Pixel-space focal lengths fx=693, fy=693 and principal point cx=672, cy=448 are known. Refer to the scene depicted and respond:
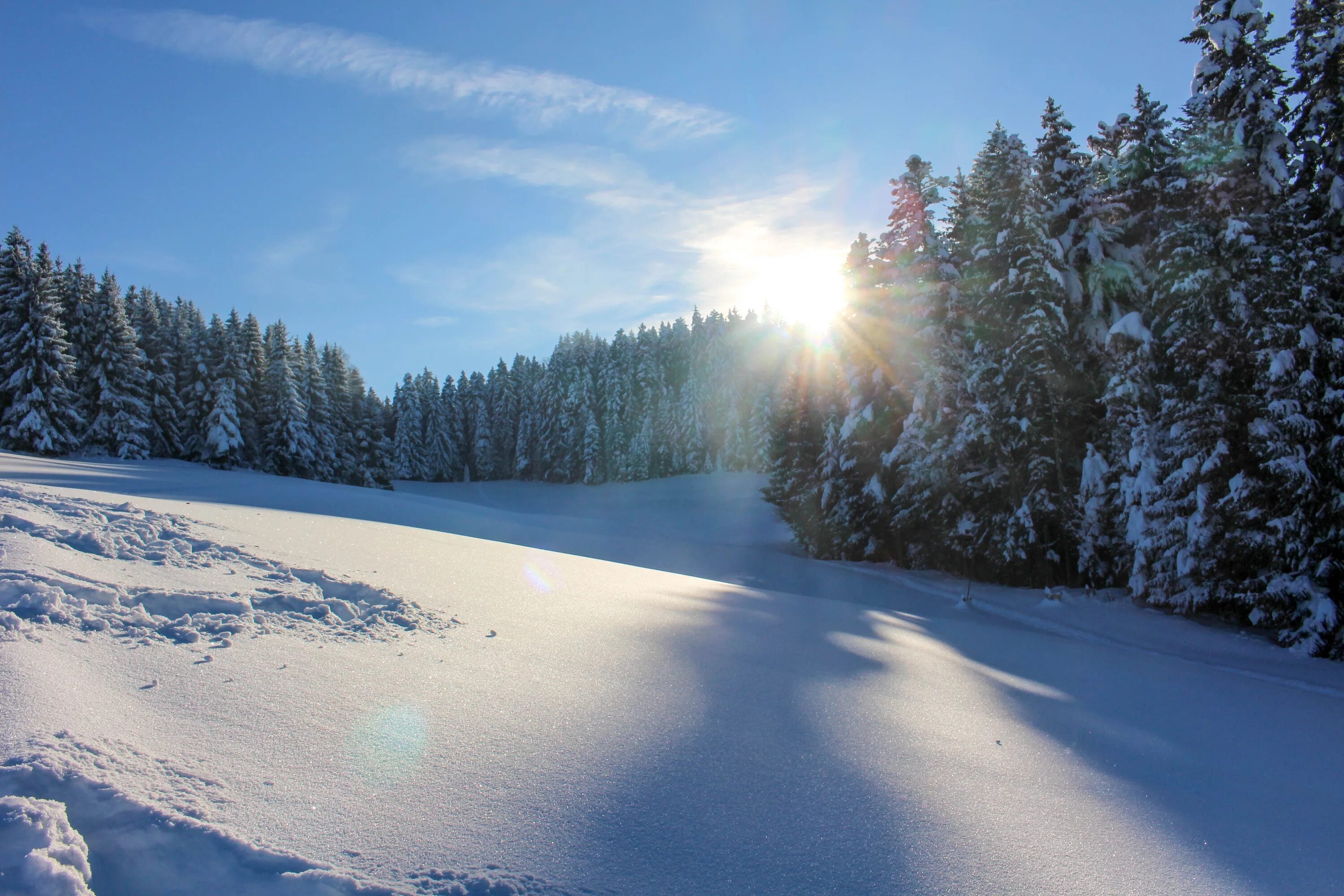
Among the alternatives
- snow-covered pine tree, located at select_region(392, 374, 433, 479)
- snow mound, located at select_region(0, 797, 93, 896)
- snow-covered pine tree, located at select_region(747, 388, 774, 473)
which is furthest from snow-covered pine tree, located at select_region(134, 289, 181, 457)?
snow mound, located at select_region(0, 797, 93, 896)

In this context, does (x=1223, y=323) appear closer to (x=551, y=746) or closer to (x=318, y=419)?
(x=551, y=746)

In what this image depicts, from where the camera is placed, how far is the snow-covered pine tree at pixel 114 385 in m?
38.4

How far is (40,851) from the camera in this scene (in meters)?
2.28

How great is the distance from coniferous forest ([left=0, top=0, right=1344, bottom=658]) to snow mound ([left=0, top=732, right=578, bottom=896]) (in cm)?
1561

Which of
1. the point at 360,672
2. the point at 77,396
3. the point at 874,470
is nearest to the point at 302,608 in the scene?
the point at 360,672

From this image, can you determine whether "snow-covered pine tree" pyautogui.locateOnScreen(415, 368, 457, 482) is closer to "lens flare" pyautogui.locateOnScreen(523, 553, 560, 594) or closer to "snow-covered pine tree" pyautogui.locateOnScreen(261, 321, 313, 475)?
"snow-covered pine tree" pyautogui.locateOnScreen(261, 321, 313, 475)

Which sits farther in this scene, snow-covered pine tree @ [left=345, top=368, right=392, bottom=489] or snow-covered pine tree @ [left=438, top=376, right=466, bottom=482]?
snow-covered pine tree @ [left=438, top=376, right=466, bottom=482]

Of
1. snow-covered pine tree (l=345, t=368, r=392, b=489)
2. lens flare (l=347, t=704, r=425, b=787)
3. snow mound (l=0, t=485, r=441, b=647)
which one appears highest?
snow-covered pine tree (l=345, t=368, r=392, b=489)

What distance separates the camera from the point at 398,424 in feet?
271

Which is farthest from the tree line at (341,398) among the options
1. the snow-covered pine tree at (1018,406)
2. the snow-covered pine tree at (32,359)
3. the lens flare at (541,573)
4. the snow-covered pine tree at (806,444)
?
the snow-covered pine tree at (1018,406)

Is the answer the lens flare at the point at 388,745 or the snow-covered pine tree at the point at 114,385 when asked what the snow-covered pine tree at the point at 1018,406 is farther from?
the snow-covered pine tree at the point at 114,385

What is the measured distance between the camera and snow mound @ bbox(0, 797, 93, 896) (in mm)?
2209

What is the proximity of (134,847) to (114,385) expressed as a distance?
47.3m

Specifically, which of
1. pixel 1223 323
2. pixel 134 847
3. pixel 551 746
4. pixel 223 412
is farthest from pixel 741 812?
pixel 223 412
